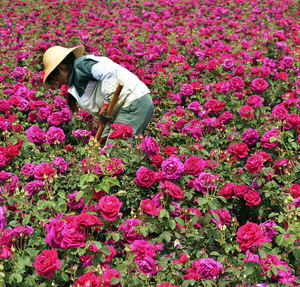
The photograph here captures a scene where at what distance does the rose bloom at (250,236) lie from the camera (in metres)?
1.70

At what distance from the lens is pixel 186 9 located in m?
8.57

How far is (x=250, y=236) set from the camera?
1.72 metres

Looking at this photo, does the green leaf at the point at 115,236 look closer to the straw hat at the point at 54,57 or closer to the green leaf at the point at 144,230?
the green leaf at the point at 144,230

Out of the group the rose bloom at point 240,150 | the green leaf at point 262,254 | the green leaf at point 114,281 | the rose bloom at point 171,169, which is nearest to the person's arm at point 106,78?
the rose bloom at point 240,150

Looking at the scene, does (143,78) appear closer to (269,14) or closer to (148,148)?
(148,148)

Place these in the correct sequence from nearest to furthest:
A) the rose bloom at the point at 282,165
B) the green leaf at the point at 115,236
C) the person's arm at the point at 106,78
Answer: the green leaf at the point at 115,236
the rose bloom at the point at 282,165
the person's arm at the point at 106,78

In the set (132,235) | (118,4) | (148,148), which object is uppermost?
(148,148)

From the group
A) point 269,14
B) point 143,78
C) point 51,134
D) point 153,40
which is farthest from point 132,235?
point 269,14

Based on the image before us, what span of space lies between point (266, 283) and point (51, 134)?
2065 millimetres

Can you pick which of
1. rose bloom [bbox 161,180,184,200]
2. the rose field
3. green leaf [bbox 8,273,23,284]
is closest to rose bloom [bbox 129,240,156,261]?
the rose field

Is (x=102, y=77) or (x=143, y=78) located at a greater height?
→ (x=102, y=77)

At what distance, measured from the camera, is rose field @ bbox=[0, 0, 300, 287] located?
69.7 inches

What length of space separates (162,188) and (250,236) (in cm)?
59

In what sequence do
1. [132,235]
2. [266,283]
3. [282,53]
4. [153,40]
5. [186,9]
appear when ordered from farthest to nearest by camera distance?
[186,9] < [153,40] < [282,53] < [132,235] < [266,283]
